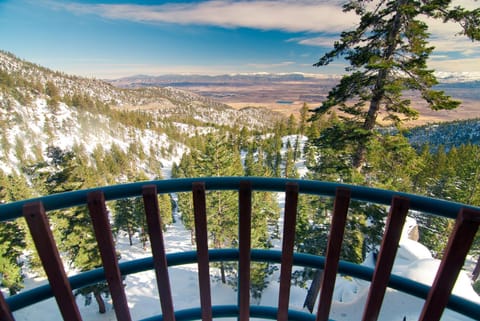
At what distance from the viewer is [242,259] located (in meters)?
1.55

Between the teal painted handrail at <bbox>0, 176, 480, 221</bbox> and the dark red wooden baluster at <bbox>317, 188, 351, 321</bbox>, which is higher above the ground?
the teal painted handrail at <bbox>0, 176, 480, 221</bbox>

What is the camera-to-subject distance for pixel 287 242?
1.48 m

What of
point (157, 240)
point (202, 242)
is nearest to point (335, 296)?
point (202, 242)

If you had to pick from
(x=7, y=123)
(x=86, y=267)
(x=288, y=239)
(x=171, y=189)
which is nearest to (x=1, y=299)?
(x=171, y=189)

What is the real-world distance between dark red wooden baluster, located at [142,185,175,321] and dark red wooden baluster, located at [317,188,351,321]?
0.96m

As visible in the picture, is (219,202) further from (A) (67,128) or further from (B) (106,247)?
(A) (67,128)

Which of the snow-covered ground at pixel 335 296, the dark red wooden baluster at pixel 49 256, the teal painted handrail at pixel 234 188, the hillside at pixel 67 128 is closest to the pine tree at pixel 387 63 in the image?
the snow-covered ground at pixel 335 296

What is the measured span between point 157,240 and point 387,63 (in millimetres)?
8525

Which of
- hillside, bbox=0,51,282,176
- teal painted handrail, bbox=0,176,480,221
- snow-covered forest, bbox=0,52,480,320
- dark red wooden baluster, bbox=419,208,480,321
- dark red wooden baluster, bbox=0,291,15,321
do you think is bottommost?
hillside, bbox=0,51,282,176

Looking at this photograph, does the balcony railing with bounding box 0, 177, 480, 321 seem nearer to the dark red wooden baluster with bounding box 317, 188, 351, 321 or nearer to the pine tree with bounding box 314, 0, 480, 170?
the dark red wooden baluster with bounding box 317, 188, 351, 321

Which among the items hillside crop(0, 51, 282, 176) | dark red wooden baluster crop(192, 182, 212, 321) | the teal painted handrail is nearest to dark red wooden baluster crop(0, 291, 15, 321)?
the teal painted handrail

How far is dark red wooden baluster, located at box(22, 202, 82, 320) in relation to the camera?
1.12 m

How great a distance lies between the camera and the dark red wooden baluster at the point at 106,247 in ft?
4.09

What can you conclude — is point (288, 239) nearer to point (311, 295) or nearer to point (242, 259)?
point (242, 259)
